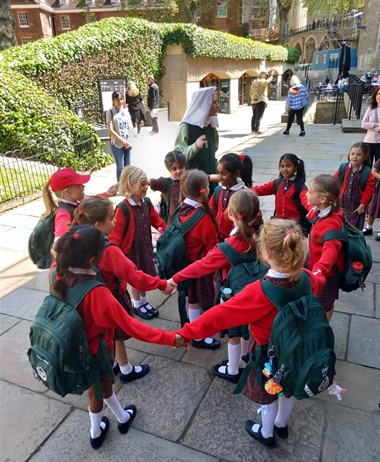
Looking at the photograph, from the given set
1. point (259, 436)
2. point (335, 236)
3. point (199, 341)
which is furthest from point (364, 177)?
point (259, 436)

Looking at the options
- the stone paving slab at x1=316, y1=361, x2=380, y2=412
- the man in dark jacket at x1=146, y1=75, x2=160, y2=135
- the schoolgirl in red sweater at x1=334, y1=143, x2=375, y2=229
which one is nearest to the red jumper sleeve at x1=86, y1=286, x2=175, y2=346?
the stone paving slab at x1=316, y1=361, x2=380, y2=412

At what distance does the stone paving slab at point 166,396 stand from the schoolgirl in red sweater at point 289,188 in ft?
5.86

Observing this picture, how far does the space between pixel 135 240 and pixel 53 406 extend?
4.56 feet

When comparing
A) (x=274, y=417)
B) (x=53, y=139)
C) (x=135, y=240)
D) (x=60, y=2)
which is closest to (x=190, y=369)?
(x=274, y=417)

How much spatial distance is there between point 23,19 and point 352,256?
156 feet

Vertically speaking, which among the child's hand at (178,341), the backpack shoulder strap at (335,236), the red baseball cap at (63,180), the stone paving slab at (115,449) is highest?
the red baseball cap at (63,180)

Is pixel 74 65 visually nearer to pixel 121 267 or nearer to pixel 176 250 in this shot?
pixel 176 250

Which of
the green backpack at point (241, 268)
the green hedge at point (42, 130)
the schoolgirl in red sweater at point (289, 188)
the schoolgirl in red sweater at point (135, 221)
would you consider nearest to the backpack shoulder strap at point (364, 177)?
the schoolgirl in red sweater at point (289, 188)

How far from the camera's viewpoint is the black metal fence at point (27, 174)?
718cm

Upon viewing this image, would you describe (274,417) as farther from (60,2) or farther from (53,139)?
(60,2)

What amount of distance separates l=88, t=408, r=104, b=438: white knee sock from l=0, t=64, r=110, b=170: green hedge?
291 inches

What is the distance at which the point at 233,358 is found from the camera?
275 cm

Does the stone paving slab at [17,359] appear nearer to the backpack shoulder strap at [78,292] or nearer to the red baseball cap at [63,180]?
the backpack shoulder strap at [78,292]

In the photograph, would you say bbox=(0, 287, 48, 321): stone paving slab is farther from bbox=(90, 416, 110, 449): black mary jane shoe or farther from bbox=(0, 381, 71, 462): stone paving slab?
bbox=(90, 416, 110, 449): black mary jane shoe
